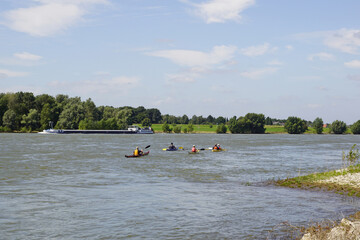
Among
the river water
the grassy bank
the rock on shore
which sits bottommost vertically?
the river water

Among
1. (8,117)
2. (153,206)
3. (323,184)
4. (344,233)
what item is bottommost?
(153,206)

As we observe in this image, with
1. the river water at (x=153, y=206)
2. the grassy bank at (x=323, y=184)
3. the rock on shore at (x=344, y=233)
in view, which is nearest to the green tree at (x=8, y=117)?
the river water at (x=153, y=206)

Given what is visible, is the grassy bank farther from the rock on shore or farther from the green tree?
the green tree

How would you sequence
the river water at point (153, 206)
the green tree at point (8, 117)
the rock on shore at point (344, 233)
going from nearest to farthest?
the rock on shore at point (344, 233) → the river water at point (153, 206) → the green tree at point (8, 117)

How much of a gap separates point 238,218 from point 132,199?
968cm

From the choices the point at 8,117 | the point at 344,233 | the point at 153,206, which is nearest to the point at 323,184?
the point at 153,206

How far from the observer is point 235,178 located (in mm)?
43250

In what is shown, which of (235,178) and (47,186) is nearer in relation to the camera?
(47,186)

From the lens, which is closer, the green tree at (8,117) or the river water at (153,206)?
the river water at (153,206)

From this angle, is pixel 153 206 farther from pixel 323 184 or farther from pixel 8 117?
pixel 8 117

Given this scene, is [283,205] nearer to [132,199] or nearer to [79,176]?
[132,199]

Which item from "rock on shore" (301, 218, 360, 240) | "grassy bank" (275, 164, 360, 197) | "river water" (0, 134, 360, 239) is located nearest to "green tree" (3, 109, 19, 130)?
"river water" (0, 134, 360, 239)

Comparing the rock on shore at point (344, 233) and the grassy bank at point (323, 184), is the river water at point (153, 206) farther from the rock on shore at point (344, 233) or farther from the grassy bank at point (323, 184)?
the rock on shore at point (344, 233)

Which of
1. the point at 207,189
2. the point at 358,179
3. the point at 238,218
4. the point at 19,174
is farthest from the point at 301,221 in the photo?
the point at 19,174
